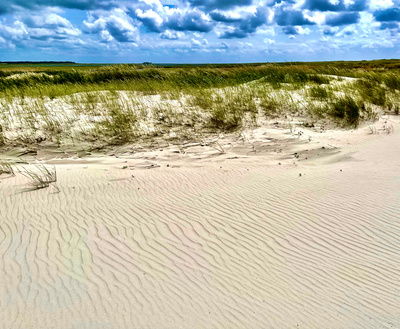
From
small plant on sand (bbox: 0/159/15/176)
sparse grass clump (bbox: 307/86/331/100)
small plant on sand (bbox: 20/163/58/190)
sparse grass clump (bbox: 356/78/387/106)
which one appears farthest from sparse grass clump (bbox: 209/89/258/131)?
small plant on sand (bbox: 0/159/15/176)

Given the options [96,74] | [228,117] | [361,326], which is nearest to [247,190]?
[361,326]

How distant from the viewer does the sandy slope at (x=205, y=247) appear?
277 cm

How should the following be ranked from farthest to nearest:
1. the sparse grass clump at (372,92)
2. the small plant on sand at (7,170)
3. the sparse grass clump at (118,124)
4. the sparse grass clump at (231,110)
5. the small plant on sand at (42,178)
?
the sparse grass clump at (372,92) < the sparse grass clump at (231,110) < the sparse grass clump at (118,124) < the small plant on sand at (7,170) < the small plant on sand at (42,178)

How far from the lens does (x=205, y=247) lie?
12.3 feet

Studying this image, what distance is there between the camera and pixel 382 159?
263 inches

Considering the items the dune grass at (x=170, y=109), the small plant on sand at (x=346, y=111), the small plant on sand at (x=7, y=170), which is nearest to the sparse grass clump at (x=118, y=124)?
the dune grass at (x=170, y=109)

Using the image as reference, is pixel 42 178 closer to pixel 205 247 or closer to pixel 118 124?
pixel 118 124

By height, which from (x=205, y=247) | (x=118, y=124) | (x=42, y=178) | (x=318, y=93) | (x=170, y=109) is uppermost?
(x=318, y=93)

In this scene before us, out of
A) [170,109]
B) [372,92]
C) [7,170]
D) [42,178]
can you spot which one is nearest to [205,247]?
[42,178]

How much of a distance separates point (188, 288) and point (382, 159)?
5232mm

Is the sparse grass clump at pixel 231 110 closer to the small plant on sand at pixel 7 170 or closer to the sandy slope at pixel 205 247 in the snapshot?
the sandy slope at pixel 205 247

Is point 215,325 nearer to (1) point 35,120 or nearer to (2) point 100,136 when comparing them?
(2) point 100,136

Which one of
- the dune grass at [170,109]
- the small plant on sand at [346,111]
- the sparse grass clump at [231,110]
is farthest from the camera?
the small plant on sand at [346,111]

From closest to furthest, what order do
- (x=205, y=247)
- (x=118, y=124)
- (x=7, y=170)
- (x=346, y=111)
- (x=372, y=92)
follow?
(x=205, y=247), (x=7, y=170), (x=118, y=124), (x=346, y=111), (x=372, y=92)
